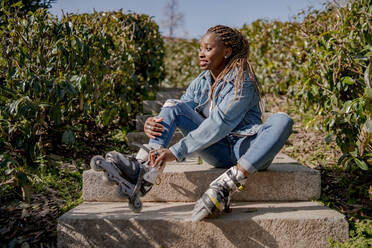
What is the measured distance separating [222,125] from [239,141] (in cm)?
22

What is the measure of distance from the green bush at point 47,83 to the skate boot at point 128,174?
494 mm

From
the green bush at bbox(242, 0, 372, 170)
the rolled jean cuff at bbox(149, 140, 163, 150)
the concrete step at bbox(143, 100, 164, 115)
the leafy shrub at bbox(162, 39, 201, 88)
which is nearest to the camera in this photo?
the rolled jean cuff at bbox(149, 140, 163, 150)

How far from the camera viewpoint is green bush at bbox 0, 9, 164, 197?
2.03 m

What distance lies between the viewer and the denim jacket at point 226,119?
6.01 ft

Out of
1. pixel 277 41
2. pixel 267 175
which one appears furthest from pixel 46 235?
pixel 277 41

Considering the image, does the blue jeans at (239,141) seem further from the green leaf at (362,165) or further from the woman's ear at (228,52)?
the green leaf at (362,165)

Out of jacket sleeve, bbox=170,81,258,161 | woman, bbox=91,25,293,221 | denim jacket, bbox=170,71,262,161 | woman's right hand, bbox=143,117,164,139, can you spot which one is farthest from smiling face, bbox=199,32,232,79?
woman's right hand, bbox=143,117,164,139

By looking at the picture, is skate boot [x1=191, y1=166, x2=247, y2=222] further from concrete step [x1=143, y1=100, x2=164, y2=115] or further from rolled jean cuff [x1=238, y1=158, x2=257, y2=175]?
concrete step [x1=143, y1=100, x2=164, y2=115]

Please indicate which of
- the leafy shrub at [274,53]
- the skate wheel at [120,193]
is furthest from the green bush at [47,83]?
the leafy shrub at [274,53]

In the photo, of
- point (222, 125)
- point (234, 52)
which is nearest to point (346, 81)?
point (234, 52)

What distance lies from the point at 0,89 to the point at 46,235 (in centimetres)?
92

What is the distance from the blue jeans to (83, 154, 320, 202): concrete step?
11 cm

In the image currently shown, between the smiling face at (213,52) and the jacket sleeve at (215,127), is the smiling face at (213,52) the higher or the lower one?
the higher one

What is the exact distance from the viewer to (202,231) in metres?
1.76
